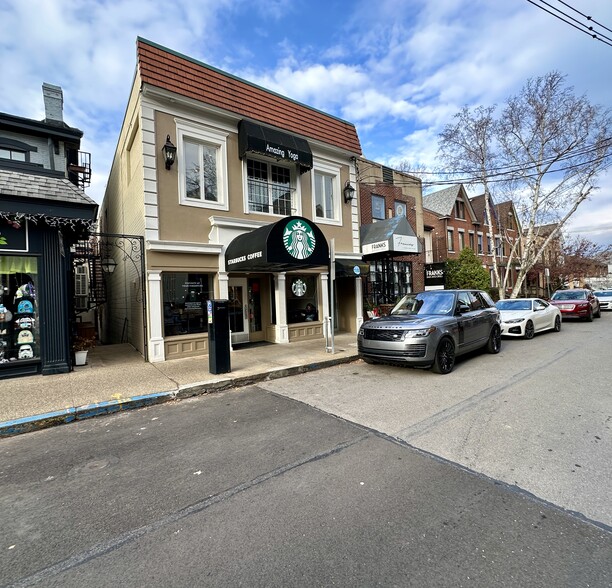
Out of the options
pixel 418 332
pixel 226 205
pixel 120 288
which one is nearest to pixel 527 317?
pixel 418 332

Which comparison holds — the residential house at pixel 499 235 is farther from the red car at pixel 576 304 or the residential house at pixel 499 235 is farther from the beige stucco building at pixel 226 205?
the beige stucco building at pixel 226 205

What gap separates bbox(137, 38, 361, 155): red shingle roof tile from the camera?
876cm

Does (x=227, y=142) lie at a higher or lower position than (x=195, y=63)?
lower

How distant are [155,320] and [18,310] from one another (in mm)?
2698

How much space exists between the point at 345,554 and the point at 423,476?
126 centimetres

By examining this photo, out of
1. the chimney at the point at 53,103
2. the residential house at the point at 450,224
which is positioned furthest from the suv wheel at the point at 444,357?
the residential house at the point at 450,224

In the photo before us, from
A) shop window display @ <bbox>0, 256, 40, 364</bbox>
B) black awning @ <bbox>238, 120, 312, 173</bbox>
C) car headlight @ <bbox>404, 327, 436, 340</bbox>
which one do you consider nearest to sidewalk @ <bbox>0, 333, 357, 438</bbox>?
shop window display @ <bbox>0, 256, 40, 364</bbox>

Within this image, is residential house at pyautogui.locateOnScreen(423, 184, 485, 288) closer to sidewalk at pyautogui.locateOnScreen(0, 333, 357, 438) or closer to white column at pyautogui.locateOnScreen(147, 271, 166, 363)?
sidewalk at pyautogui.locateOnScreen(0, 333, 357, 438)

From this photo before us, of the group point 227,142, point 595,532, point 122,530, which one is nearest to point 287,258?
point 227,142

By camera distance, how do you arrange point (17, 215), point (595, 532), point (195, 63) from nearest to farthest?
point (595, 532), point (17, 215), point (195, 63)

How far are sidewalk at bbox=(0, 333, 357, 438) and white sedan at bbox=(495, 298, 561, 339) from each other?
18.8ft

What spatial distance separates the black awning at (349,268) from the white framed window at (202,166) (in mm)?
4300

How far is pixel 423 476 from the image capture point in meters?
3.27

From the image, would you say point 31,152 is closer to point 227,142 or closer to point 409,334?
point 227,142
